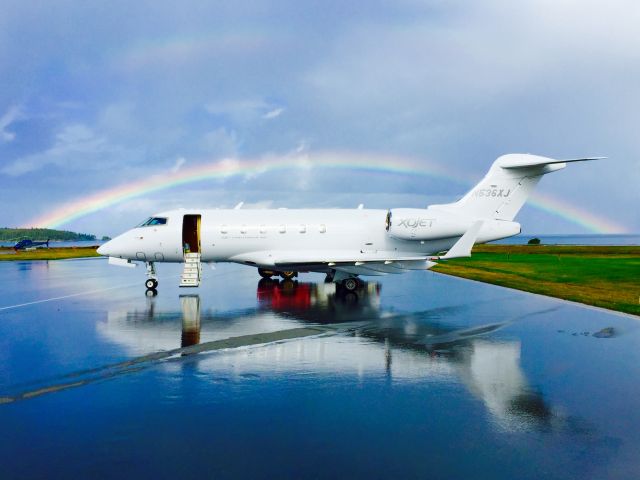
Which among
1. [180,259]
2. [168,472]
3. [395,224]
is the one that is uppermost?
[395,224]

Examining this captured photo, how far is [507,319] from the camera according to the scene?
13.9m

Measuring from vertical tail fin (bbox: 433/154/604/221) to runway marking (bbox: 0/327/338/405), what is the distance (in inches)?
478

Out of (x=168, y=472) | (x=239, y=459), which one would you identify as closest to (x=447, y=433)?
(x=239, y=459)

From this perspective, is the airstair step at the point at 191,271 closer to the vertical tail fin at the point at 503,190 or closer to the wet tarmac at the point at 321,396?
the wet tarmac at the point at 321,396

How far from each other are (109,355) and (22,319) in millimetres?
6427

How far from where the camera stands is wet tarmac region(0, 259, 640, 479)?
522 cm

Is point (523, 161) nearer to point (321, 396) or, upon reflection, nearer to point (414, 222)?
point (414, 222)

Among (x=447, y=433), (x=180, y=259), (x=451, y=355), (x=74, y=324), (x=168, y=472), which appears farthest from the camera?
(x=180, y=259)

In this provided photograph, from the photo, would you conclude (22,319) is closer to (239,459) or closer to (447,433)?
(239,459)

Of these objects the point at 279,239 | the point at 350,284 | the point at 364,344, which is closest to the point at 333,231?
the point at 279,239

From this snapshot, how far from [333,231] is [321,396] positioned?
15.0m

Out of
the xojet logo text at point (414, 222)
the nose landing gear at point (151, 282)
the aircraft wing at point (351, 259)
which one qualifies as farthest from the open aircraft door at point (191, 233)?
the xojet logo text at point (414, 222)

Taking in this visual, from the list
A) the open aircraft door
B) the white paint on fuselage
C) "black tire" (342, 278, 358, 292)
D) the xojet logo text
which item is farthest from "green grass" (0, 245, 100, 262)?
the xojet logo text

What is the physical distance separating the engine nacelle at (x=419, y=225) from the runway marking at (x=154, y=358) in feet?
31.2
